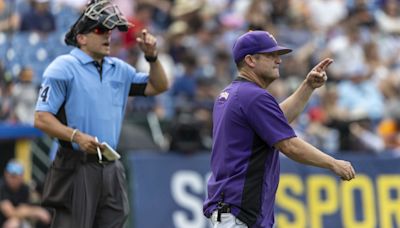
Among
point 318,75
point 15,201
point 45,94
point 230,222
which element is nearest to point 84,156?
point 45,94

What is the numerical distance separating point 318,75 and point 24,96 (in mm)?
7163

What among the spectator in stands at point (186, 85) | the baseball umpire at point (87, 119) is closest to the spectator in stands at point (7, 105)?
the spectator in stands at point (186, 85)

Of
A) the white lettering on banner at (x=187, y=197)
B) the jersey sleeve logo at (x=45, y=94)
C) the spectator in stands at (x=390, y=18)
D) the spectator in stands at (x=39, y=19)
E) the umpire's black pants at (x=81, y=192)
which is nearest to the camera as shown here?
the jersey sleeve logo at (x=45, y=94)

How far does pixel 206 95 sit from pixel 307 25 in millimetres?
4705

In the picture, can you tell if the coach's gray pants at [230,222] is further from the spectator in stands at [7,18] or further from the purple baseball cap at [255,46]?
the spectator in stands at [7,18]

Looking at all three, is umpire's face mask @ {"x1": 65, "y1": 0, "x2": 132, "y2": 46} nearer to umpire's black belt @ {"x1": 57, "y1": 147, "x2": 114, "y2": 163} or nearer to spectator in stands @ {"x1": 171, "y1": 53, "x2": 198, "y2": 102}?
umpire's black belt @ {"x1": 57, "y1": 147, "x2": 114, "y2": 163}

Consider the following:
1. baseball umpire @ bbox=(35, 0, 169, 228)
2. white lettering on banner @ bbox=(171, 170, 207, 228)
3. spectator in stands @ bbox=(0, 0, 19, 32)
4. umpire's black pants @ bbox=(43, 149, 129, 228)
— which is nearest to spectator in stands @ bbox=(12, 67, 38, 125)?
spectator in stands @ bbox=(0, 0, 19, 32)

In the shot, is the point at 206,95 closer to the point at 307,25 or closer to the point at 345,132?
the point at 345,132

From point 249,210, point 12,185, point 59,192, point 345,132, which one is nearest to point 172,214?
point 12,185

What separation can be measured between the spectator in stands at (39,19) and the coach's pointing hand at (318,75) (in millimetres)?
7284

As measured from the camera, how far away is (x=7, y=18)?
48.5ft

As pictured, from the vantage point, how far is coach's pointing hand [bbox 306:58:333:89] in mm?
7975

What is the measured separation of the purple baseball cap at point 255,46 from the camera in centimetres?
758

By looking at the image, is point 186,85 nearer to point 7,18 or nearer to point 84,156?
point 7,18
